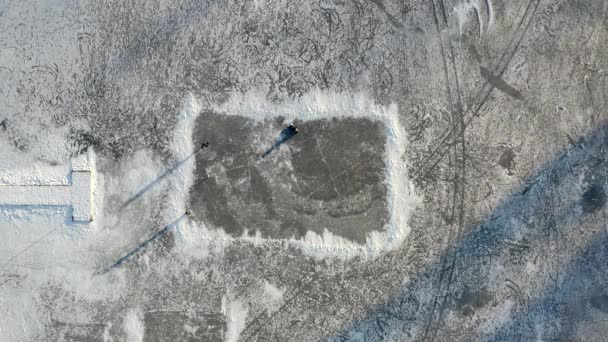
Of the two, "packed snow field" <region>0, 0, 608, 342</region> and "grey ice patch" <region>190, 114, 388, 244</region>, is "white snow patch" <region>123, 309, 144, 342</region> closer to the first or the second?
"packed snow field" <region>0, 0, 608, 342</region>

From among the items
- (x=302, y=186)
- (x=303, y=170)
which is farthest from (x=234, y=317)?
(x=303, y=170)

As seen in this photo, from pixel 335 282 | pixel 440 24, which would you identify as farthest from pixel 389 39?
pixel 335 282

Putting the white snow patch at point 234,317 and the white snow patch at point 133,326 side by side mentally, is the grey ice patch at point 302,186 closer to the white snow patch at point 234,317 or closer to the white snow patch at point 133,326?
the white snow patch at point 234,317

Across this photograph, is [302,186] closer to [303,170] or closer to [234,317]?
[303,170]

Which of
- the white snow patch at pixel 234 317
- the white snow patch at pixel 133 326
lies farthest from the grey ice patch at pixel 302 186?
the white snow patch at pixel 133 326

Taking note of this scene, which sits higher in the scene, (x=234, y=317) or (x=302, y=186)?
(x=302, y=186)

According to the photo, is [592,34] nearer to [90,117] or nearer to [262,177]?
[262,177]
